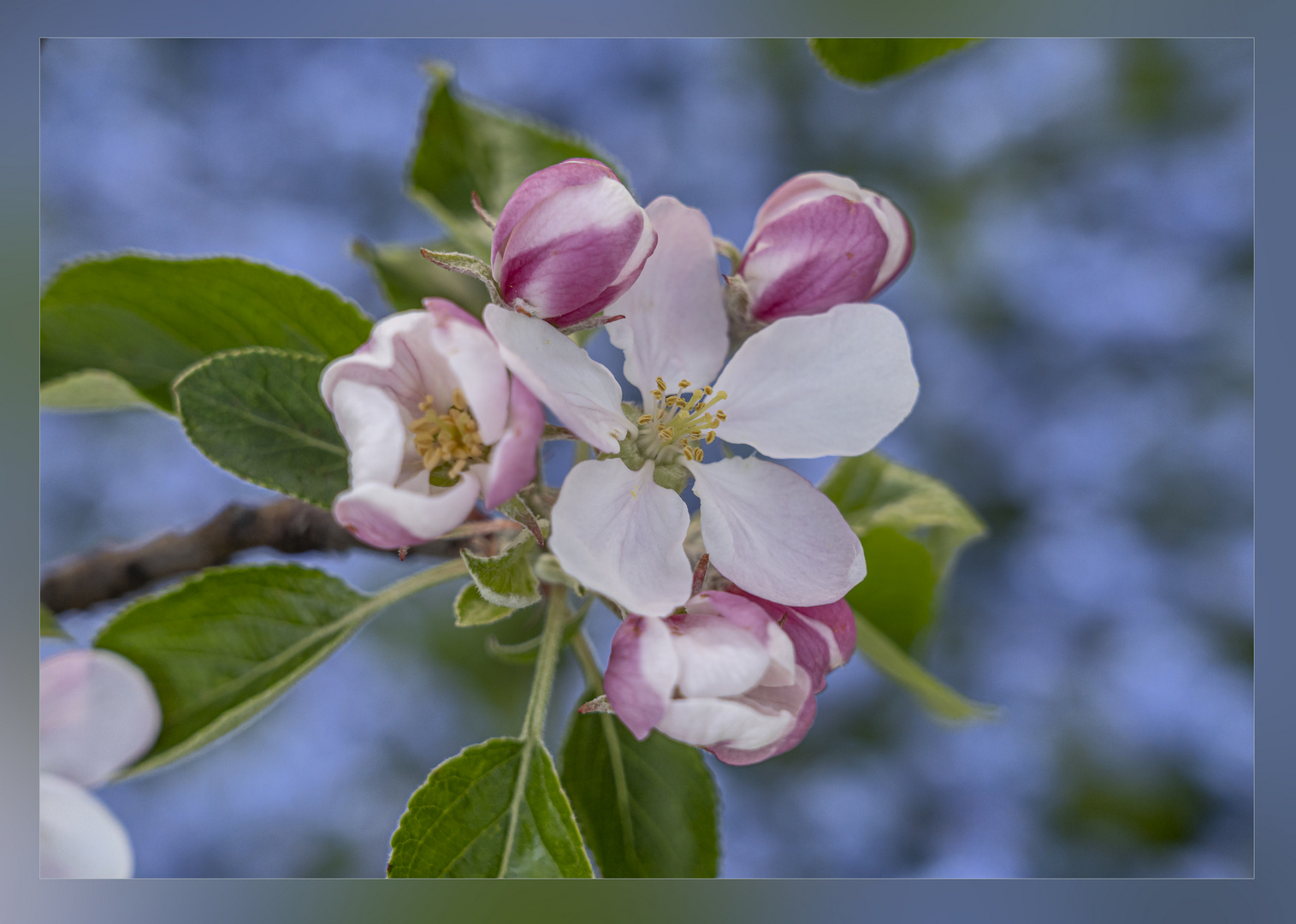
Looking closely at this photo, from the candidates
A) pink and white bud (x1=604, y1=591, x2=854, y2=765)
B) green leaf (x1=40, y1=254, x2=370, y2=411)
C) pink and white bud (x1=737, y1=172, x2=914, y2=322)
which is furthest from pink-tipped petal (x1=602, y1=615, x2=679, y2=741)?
green leaf (x1=40, y1=254, x2=370, y2=411)

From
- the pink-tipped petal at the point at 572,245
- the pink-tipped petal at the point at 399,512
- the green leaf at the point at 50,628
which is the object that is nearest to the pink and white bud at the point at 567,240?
the pink-tipped petal at the point at 572,245

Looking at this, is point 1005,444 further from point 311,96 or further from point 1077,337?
point 311,96

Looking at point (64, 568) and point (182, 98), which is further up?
point (182, 98)

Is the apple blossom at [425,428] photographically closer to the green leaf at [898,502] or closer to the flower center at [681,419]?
the flower center at [681,419]

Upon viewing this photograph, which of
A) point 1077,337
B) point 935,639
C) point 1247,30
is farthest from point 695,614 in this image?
point 1077,337

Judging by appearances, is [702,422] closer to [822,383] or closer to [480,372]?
[822,383]
